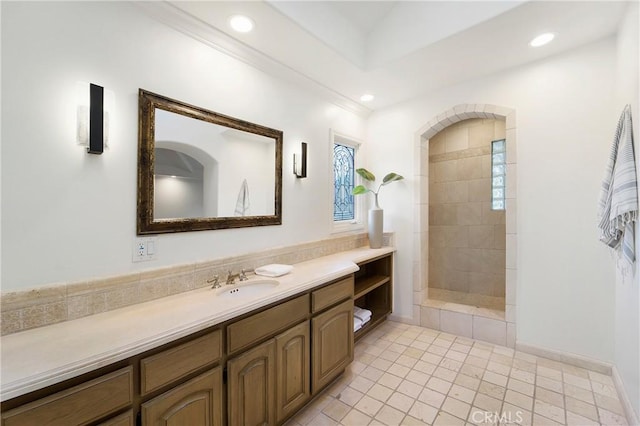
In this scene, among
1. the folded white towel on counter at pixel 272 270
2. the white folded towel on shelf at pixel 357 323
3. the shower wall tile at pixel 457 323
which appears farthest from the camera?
the shower wall tile at pixel 457 323

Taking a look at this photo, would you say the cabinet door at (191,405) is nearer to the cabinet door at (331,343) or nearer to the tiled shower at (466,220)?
the cabinet door at (331,343)

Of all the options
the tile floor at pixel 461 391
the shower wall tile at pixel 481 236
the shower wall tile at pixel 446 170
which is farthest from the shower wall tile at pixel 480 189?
the tile floor at pixel 461 391

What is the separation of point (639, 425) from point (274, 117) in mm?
3129

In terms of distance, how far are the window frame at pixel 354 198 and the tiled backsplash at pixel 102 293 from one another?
1.14m

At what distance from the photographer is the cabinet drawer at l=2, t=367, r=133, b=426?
2.76 feet

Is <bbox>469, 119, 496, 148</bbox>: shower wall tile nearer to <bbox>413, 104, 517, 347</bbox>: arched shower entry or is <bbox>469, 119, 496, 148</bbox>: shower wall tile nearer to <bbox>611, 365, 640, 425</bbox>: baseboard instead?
<bbox>413, 104, 517, 347</bbox>: arched shower entry

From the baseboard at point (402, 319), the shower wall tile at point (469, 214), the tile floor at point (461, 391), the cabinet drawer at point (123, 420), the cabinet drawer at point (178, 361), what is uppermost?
the shower wall tile at point (469, 214)

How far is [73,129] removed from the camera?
1349mm

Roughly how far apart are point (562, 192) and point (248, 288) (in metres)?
2.70

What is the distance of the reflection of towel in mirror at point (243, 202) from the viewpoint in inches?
81.9

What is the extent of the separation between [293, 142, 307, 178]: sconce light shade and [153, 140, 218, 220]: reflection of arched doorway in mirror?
2.60 ft

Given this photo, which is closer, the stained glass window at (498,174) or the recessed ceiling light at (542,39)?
Result: the recessed ceiling light at (542,39)

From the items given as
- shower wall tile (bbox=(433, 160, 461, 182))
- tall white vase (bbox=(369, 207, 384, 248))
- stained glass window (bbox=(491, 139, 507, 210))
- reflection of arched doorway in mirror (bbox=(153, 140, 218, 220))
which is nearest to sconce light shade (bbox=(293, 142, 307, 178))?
reflection of arched doorway in mirror (bbox=(153, 140, 218, 220))

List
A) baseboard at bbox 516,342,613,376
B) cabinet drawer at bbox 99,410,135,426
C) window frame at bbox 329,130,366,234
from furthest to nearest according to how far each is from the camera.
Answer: window frame at bbox 329,130,366,234
baseboard at bbox 516,342,613,376
cabinet drawer at bbox 99,410,135,426
